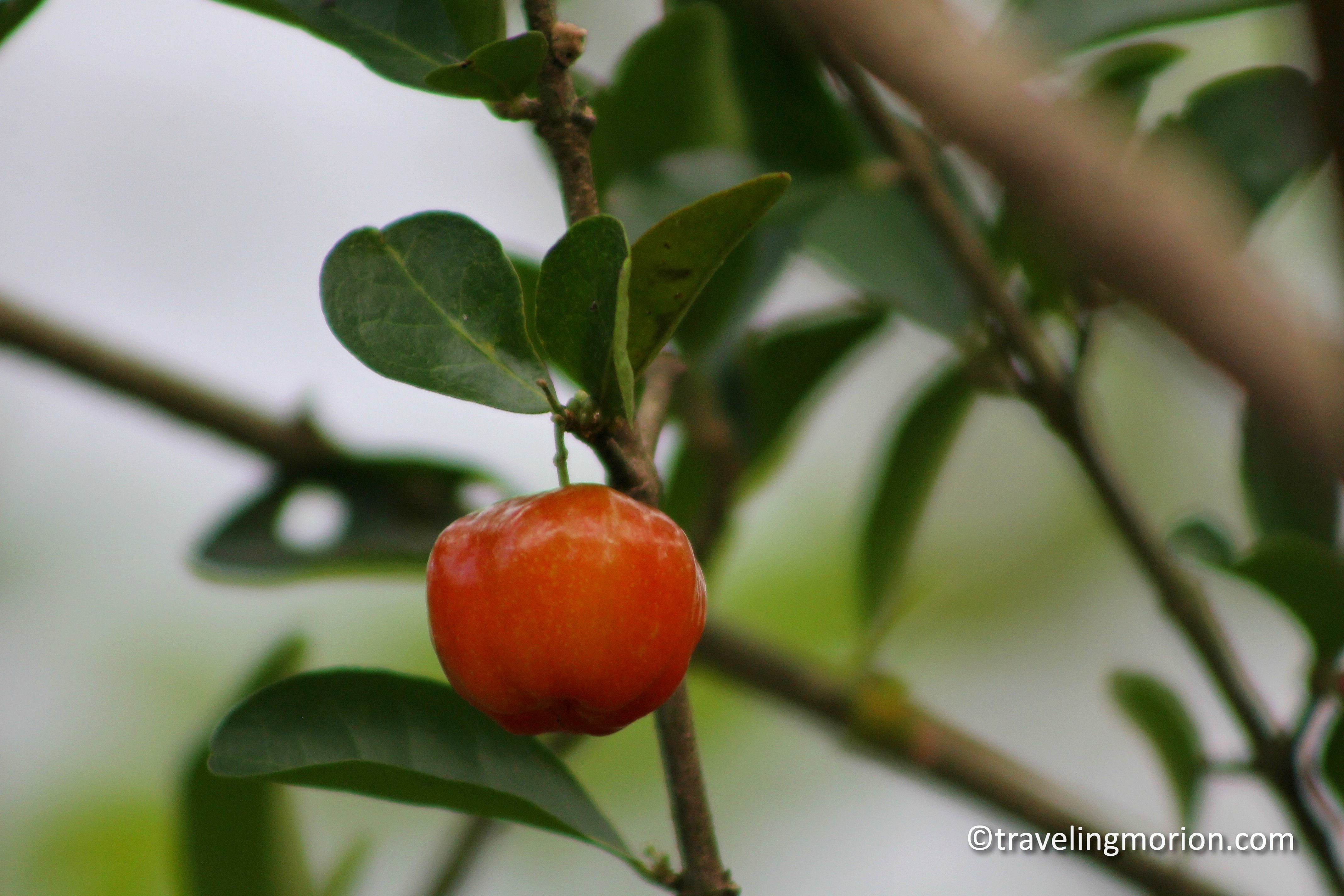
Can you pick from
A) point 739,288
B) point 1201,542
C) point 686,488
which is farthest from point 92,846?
point 1201,542

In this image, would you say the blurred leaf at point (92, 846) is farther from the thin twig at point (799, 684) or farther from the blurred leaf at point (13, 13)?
the blurred leaf at point (13, 13)

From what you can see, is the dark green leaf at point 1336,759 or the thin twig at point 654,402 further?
the dark green leaf at point 1336,759

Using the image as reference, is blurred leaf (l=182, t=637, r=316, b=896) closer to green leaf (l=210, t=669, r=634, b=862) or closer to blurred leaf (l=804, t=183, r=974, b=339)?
green leaf (l=210, t=669, r=634, b=862)

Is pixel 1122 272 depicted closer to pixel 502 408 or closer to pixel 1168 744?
pixel 502 408

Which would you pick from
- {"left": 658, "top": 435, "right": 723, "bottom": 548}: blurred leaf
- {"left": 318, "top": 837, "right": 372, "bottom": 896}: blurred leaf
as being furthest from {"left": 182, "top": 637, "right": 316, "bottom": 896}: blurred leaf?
{"left": 658, "top": 435, "right": 723, "bottom": 548}: blurred leaf

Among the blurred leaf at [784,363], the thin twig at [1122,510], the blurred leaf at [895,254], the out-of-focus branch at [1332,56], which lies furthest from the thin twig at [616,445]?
the blurred leaf at [784,363]
